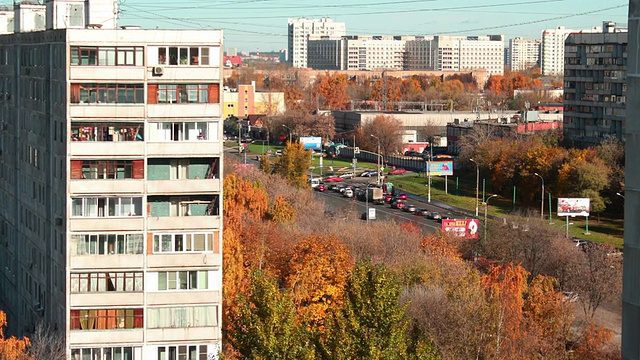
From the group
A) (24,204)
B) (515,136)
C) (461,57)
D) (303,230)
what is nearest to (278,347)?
(24,204)

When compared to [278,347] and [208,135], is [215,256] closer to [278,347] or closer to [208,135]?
[208,135]

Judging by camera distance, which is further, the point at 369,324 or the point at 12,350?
the point at 12,350

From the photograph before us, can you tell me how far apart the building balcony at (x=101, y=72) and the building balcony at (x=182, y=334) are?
13.3ft

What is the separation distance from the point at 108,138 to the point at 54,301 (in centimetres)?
329

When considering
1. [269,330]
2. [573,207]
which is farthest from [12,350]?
[573,207]

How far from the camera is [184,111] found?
19.2 metres

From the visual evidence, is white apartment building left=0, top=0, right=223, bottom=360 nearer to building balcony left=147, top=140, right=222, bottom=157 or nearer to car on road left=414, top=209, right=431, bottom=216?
building balcony left=147, top=140, right=222, bottom=157

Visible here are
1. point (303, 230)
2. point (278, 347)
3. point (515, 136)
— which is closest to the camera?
point (278, 347)

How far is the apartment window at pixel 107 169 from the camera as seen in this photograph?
19094mm

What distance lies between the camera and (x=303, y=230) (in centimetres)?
3538

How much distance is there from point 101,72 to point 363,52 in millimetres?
170109

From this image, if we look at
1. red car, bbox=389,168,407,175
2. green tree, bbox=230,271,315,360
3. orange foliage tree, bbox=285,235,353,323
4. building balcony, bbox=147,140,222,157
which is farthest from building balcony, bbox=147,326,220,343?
red car, bbox=389,168,407,175

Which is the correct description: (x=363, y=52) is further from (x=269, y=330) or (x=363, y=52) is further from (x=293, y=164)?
(x=269, y=330)

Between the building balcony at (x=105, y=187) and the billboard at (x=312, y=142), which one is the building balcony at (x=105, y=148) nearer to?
the building balcony at (x=105, y=187)
